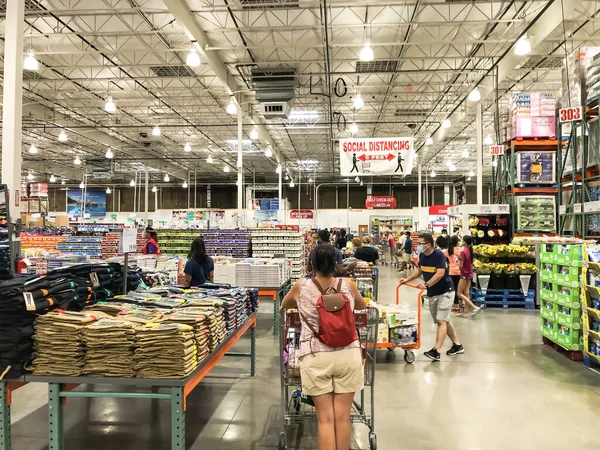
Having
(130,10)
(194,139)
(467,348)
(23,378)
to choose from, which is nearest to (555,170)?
(467,348)

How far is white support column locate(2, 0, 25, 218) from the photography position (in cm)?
566

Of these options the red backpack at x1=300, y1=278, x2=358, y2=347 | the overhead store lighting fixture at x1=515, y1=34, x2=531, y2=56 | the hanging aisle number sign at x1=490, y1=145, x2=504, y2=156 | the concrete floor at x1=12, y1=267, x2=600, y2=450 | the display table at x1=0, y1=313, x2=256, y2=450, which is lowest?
the concrete floor at x1=12, y1=267, x2=600, y2=450

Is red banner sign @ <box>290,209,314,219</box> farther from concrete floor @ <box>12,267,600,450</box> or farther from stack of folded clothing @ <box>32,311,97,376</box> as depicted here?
stack of folded clothing @ <box>32,311,97,376</box>

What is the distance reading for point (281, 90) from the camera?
40.4 ft

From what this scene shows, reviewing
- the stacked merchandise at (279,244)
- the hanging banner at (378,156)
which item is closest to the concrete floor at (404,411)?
the hanging banner at (378,156)

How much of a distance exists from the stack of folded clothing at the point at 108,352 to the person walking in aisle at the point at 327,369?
1.05 metres

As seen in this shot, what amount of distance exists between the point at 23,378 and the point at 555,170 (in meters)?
10.6

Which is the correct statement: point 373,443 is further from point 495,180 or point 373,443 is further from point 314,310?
point 495,180

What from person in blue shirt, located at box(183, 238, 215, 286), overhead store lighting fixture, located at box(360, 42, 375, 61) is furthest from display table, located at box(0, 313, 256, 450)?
overhead store lighting fixture, located at box(360, 42, 375, 61)

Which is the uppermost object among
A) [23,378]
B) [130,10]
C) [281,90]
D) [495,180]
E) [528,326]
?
[130,10]

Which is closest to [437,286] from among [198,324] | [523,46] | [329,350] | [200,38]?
[329,350]

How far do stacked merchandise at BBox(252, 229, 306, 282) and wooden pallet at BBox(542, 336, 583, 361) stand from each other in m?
5.27

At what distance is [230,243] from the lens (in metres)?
11.1

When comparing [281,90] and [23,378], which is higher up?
[281,90]
